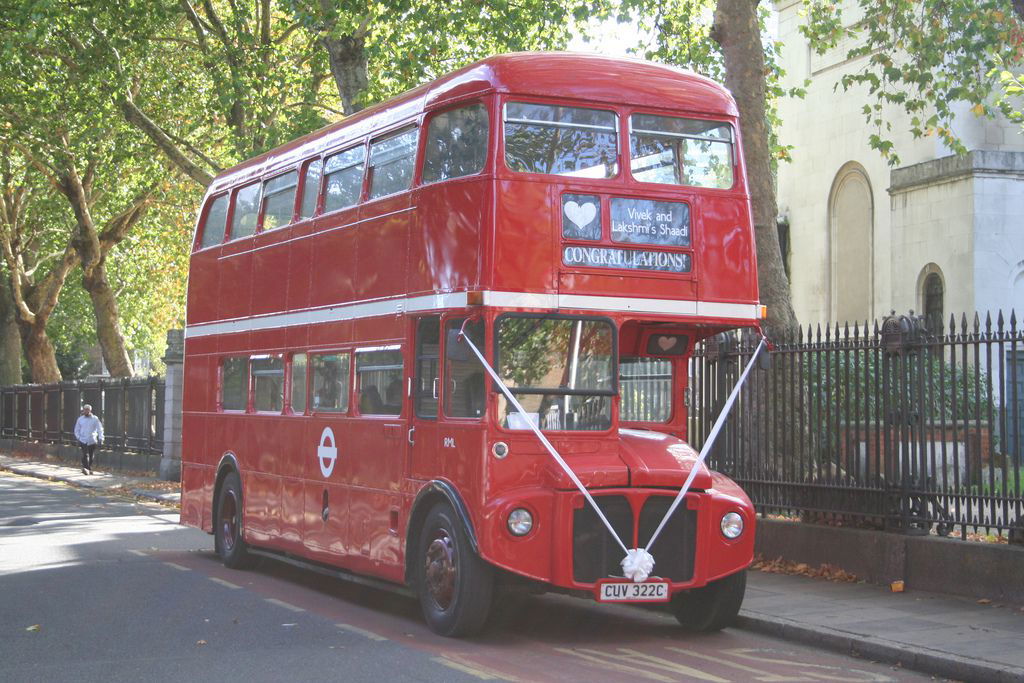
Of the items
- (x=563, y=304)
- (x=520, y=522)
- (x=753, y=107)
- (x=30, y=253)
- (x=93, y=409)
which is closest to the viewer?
(x=520, y=522)

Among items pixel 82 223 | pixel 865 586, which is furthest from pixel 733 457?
pixel 82 223

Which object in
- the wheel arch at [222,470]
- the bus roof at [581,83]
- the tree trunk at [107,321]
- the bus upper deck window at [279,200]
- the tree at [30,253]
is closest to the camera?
the bus roof at [581,83]

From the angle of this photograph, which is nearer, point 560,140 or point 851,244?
point 560,140

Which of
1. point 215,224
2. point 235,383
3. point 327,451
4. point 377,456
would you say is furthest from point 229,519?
point 377,456

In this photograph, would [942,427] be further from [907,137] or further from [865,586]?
[907,137]

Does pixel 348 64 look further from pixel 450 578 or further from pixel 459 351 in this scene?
pixel 450 578

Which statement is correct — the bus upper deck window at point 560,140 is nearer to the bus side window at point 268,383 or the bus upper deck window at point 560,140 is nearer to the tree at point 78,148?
the bus side window at point 268,383

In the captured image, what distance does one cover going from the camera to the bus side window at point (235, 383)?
15.4 m

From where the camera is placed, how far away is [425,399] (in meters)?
11.1

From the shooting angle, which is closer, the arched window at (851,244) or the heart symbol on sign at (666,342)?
the heart symbol on sign at (666,342)

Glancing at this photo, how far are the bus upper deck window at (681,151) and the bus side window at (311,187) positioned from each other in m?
4.11

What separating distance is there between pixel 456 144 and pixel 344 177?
98.3 inches

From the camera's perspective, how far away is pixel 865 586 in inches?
493

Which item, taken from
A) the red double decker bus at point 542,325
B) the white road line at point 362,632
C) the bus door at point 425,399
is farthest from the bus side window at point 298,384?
the white road line at point 362,632
